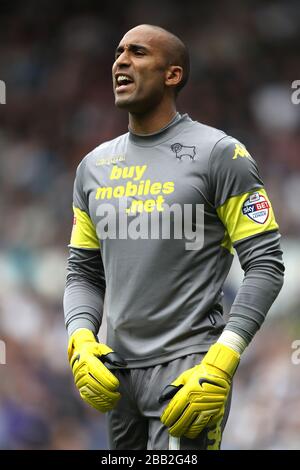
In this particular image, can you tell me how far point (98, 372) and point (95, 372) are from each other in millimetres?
11

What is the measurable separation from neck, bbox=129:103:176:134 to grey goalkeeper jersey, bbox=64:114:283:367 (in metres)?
0.06

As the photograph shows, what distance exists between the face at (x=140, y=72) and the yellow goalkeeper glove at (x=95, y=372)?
2.88 feet

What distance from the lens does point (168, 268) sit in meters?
3.36

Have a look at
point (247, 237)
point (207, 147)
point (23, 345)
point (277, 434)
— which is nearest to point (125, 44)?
point (207, 147)

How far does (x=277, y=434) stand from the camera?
6992 millimetres

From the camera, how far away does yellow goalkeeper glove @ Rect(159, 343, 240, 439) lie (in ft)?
10.2

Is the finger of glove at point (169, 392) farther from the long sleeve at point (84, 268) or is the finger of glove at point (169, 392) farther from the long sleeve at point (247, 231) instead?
the long sleeve at point (84, 268)

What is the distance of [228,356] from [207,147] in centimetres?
74
